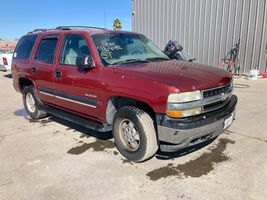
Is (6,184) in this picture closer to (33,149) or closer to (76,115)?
(33,149)

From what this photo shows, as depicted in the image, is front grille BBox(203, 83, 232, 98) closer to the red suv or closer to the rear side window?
the red suv

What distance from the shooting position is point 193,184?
118 inches

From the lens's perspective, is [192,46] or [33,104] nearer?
[33,104]

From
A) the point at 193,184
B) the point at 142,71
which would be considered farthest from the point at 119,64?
the point at 193,184

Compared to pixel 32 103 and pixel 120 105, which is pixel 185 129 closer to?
pixel 120 105

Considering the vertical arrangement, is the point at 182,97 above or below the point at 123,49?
below

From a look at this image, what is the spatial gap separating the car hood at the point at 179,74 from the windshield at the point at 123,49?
0.94ft

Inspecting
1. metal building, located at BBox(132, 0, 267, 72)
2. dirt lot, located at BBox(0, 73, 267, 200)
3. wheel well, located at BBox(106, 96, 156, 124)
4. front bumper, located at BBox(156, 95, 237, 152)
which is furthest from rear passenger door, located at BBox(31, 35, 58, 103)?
metal building, located at BBox(132, 0, 267, 72)

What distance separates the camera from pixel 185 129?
118 inches

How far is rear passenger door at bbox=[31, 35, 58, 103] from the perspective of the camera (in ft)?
15.6

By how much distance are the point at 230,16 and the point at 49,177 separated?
10.9 metres

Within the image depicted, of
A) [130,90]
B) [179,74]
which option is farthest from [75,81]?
[179,74]

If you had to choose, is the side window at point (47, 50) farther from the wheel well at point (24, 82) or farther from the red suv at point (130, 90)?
the wheel well at point (24, 82)

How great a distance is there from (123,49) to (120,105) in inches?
39.2
